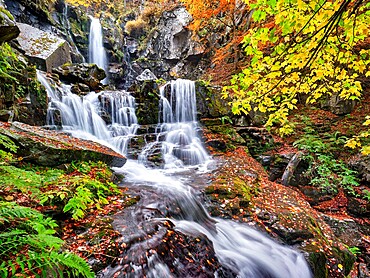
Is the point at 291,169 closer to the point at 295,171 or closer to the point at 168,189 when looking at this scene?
the point at 295,171

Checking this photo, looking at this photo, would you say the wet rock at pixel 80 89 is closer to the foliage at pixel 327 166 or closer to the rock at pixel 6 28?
the rock at pixel 6 28

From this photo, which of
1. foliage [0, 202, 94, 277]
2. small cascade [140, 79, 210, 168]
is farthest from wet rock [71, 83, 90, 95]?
foliage [0, 202, 94, 277]

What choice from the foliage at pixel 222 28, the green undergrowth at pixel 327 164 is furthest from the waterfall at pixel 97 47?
the green undergrowth at pixel 327 164

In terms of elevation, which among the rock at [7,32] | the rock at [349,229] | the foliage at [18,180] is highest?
the rock at [7,32]

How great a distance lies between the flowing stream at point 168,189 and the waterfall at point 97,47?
1028cm

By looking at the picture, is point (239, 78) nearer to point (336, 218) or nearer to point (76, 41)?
point (336, 218)

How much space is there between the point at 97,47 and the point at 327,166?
832 inches

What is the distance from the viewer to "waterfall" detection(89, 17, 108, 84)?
19266 millimetres

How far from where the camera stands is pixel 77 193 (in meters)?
3.13

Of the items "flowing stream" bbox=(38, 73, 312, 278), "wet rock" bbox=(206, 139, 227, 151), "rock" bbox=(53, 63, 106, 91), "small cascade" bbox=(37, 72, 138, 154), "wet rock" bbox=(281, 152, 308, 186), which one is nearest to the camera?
"flowing stream" bbox=(38, 73, 312, 278)

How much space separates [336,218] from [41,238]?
750cm

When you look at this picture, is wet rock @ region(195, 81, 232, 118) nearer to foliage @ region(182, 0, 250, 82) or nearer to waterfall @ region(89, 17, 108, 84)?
foliage @ region(182, 0, 250, 82)

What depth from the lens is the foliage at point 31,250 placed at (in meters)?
1.53

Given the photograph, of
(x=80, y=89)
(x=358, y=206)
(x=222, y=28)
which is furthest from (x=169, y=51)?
(x=358, y=206)
